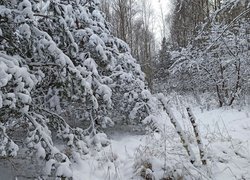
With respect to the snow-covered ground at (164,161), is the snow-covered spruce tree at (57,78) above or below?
above

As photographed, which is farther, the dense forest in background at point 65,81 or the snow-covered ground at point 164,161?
the snow-covered ground at point 164,161

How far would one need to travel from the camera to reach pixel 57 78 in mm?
4117

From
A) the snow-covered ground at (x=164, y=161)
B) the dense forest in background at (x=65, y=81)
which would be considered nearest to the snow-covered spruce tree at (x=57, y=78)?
the dense forest in background at (x=65, y=81)

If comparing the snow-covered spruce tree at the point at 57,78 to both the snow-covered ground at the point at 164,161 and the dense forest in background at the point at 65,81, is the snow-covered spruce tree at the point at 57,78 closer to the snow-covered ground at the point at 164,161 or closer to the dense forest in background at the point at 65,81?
the dense forest in background at the point at 65,81

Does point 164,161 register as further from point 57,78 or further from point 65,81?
point 57,78

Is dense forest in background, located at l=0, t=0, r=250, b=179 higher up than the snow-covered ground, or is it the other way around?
dense forest in background, located at l=0, t=0, r=250, b=179

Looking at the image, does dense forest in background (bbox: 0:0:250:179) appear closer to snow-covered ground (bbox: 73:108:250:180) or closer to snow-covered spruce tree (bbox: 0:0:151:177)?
snow-covered spruce tree (bbox: 0:0:151:177)

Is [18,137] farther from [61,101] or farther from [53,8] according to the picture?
[53,8]

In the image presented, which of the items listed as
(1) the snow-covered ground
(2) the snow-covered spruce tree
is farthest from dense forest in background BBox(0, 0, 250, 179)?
(1) the snow-covered ground

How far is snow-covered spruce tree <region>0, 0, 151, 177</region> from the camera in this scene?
10.2ft

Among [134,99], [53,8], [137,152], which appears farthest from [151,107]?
[53,8]

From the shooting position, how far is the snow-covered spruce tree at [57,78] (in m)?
3.10

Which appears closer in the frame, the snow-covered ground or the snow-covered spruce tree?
the snow-covered spruce tree

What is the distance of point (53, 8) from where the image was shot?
3.88 meters
